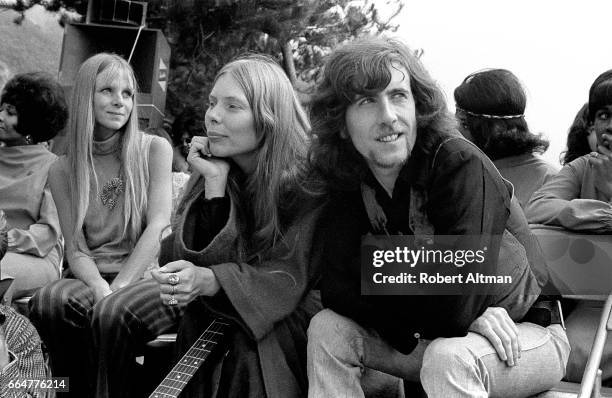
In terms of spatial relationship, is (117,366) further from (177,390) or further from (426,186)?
(426,186)

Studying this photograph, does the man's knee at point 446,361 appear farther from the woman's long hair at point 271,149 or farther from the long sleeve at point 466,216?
the woman's long hair at point 271,149

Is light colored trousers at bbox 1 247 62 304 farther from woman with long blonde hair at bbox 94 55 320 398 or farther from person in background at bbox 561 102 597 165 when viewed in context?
person in background at bbox 561 102 597 165

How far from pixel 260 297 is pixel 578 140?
157 centimetres

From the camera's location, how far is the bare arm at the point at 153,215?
109 inches

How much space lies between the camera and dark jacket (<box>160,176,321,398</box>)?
2158 millimetres

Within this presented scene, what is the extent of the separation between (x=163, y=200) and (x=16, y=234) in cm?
57

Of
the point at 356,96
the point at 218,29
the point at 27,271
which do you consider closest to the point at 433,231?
the point at 356,96

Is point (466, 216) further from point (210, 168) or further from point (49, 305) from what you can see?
point (49, 305)

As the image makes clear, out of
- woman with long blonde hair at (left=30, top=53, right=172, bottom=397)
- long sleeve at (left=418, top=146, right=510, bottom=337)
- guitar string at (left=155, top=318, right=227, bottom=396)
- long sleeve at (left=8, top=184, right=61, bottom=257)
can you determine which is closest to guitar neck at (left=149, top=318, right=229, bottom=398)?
guitar string at (left=155, top=318, right=227, bottom=396)

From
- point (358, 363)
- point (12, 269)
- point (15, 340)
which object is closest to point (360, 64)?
point (358, 363)

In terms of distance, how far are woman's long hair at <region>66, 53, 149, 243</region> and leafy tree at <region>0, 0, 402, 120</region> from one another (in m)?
4.48

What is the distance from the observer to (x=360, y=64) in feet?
6.73

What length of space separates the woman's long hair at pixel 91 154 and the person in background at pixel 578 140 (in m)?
1.66
